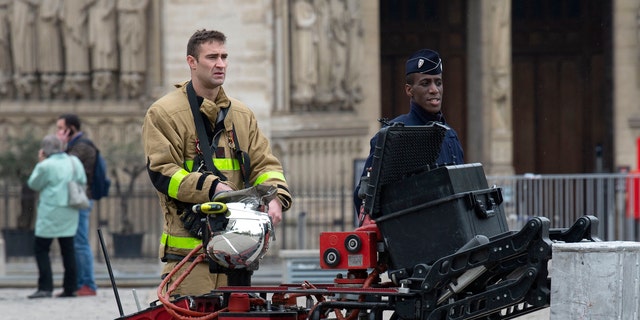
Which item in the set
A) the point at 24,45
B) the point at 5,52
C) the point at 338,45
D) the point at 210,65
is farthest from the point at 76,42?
the point at 210,65

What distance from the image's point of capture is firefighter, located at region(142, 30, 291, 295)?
7703 millimetres

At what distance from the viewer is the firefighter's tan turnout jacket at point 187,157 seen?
7676mm

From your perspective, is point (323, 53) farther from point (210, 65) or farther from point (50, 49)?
point (210, 65)

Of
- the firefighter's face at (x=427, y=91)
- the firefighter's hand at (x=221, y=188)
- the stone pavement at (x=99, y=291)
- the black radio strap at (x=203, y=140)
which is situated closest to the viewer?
the firefighter's hand at (x=221, y=188)

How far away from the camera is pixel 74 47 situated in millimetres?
22375

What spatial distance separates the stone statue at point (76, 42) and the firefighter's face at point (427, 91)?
553 inches

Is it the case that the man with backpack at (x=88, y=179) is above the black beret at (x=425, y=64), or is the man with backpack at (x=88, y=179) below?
below

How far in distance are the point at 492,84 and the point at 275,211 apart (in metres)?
16.6

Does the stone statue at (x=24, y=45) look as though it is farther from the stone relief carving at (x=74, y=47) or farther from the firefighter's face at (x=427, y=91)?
the firefighter's face at (x=427, y=91)

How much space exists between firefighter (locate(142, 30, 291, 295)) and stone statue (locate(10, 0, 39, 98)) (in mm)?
14725

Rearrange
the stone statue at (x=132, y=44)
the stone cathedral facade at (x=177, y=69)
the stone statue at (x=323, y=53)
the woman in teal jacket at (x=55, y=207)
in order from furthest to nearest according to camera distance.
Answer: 1. the stone statue at (x=323, y=53)
2. the stone statue at (x=132, y=44)
3. the stone cathedral facade at (x=177, y=69)
4. the woman in teal jacket at (x=55, y=207)

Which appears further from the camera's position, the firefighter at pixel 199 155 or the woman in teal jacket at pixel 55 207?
the woman in teal jacket at pixel 55 207

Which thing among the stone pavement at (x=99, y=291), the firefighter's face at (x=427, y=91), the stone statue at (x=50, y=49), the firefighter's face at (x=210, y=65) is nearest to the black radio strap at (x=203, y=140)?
the firefighter's face at (x=210, y=65)

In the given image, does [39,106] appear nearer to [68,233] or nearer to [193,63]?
[68,233]
